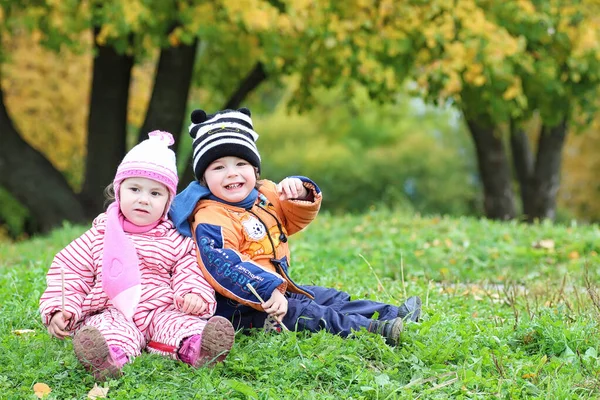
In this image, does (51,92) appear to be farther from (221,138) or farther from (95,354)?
(95,354)

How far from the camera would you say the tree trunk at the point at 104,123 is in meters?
11.6

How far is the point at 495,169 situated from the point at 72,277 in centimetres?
1145

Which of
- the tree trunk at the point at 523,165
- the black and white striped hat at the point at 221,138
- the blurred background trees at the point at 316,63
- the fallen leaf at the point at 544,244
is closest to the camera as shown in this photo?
the black and white striped hat at the point at 221,138

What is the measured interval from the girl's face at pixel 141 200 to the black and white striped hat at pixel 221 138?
27 centimetres

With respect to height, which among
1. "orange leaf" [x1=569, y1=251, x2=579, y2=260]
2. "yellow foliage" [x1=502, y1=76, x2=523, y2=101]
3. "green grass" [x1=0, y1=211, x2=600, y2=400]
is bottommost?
"orange leaf" [x1=569, y1=251, x2=579, y2=260]

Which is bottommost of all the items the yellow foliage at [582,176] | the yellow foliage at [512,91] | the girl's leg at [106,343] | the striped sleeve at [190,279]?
the yellow foliage at [582,176]

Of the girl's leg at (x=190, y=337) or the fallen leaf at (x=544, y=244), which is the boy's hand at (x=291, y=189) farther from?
the fallen leaf at (x=544, y=244)

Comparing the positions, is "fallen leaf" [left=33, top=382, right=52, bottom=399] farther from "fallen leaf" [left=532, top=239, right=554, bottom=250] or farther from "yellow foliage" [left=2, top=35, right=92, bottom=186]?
"yellow foliage" [left=2, top=35, right=92, bottom=186]

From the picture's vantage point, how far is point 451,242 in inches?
298

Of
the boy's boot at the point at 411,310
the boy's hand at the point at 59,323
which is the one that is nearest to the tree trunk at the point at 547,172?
the boy's boot at the point at 411,310

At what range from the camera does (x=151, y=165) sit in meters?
3.75

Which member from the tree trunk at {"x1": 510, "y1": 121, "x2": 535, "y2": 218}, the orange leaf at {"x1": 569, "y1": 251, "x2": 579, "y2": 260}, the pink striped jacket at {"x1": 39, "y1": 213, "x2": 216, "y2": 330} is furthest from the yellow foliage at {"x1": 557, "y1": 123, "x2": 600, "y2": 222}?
the pink striped jacket at {"x1": 39, "y1": 213, "x2": 216, "y2": 330}

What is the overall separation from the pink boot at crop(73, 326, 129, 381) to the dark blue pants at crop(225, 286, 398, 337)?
0.75 meters

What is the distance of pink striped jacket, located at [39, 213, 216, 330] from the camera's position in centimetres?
369
